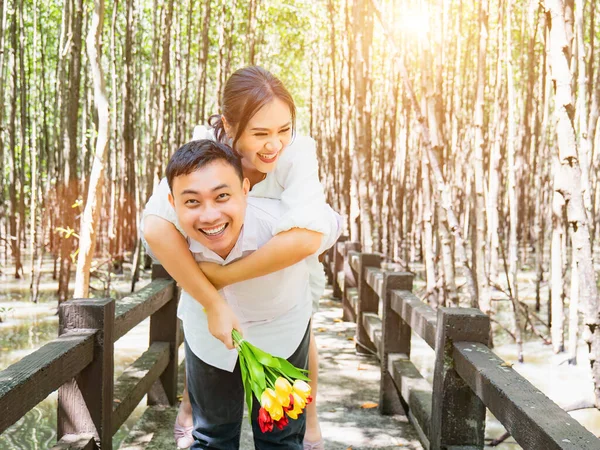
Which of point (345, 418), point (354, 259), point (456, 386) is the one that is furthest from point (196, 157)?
point (354, 259)

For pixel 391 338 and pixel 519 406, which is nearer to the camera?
pixel 519 406

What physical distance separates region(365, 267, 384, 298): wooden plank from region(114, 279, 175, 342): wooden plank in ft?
3.18

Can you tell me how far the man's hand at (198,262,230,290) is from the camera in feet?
4.48

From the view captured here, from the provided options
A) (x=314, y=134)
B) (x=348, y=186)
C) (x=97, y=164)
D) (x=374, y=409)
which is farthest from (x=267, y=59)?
(x=374, y=409)

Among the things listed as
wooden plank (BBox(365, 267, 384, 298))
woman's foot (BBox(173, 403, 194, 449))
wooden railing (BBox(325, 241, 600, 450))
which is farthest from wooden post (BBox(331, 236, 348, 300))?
woman's foot (BBox(173, 403, 194, 449))

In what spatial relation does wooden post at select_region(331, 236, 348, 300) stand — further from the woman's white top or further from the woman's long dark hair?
the woman's long dark hair

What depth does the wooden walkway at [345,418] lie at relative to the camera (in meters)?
2.46

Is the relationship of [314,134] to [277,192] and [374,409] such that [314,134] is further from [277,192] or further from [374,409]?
[277,192]

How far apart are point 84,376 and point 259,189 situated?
2.36 feet

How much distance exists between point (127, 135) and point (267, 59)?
7624 millimetres

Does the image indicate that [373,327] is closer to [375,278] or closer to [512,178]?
[375,278]

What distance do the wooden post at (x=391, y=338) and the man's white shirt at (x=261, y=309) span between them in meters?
1.37

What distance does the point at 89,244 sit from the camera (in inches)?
138

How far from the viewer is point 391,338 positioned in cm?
286
